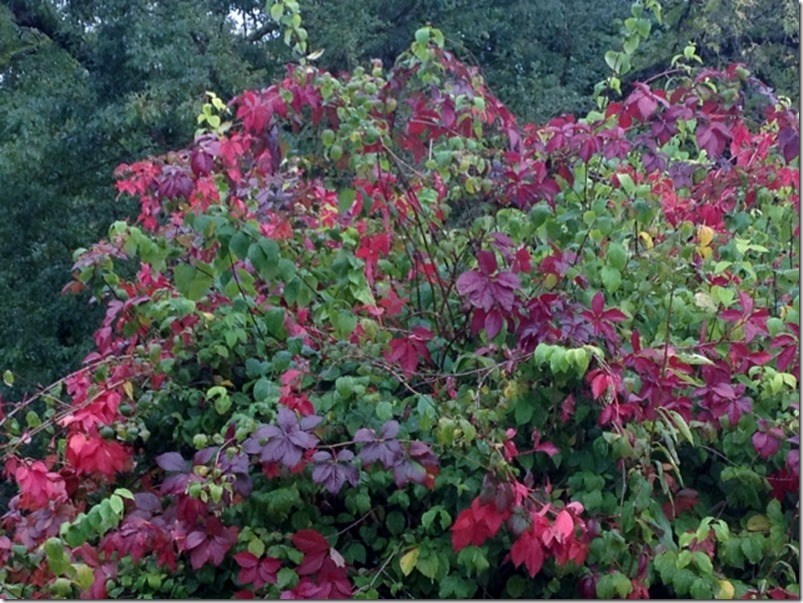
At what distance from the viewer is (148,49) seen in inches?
305

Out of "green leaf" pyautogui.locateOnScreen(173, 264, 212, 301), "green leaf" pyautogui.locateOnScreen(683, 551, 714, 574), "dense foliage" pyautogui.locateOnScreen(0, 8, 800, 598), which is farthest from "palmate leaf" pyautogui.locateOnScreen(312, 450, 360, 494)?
"green leaf" pyautogui.locateOnScreen(683, 551, 714, 574)

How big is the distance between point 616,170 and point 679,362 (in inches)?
30.5

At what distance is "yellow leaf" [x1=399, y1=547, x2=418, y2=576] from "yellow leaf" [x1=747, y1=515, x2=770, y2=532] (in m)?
0.68

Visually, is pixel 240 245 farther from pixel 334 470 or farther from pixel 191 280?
pixel 334 470

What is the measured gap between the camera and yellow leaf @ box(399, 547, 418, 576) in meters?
2.06

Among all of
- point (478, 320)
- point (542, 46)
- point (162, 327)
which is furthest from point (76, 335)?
point (478, 320)

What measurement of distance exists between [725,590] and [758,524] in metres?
0.24

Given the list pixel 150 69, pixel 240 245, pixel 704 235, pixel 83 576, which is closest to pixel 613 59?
pixel 704 235

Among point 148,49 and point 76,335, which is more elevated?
point 148,49

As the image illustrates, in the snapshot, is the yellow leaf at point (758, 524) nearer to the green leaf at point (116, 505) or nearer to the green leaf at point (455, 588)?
the green leaf at point (455, 588)

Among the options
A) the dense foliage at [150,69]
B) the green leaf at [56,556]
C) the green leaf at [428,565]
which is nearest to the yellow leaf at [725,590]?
the green leaf at [428,565]

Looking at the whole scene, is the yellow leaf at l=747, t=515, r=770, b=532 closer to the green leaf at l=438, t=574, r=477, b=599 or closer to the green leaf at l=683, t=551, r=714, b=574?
the green leaf at l=683, t=551, r=714, b=574

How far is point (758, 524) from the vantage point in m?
2.13

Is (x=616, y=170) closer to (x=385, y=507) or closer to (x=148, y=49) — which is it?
(x=385, y=507)
